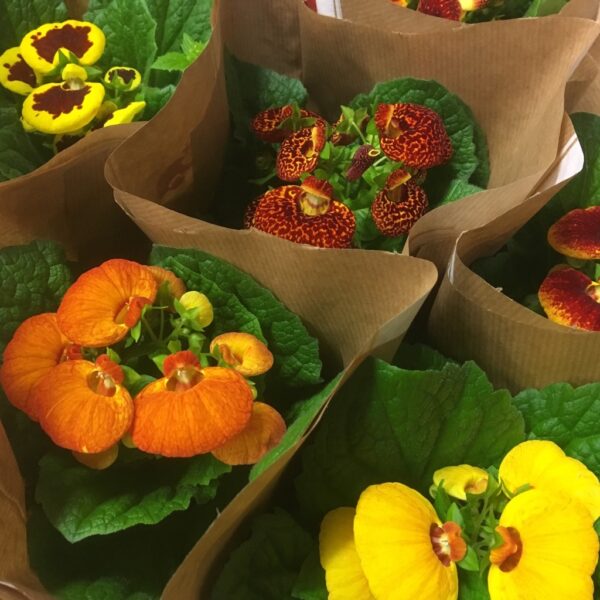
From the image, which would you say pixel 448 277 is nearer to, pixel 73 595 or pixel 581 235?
pixel 581 235

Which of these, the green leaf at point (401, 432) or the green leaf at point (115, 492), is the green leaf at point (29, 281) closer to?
the green leaf at point (115, 492)

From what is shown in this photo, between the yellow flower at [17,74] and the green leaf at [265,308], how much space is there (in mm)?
231

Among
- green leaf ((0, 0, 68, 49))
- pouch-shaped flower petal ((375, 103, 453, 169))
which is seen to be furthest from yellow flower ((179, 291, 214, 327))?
green leaf ((0, 0, 68, 49))

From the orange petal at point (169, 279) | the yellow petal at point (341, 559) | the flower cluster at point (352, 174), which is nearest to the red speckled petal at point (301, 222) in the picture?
the flower cluster at point (352, 174)

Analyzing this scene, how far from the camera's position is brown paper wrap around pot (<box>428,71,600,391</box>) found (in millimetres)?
536

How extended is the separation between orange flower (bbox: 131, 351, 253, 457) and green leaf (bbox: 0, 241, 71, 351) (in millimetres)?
134

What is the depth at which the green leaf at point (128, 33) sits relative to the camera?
0.70 metres

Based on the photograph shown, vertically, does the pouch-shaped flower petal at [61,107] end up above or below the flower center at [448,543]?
above

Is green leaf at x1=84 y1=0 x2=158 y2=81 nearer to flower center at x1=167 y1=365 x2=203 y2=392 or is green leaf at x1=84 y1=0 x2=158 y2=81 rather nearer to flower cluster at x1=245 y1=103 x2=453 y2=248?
flower cluster at x1=245 y1=103 x2=453 y2=248

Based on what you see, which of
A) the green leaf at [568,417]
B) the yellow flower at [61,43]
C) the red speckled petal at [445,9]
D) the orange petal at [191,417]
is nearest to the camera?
the orange petal at [191,417]

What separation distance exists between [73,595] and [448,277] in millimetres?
347

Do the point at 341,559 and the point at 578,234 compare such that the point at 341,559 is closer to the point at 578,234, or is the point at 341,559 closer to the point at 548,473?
the point at 548,473

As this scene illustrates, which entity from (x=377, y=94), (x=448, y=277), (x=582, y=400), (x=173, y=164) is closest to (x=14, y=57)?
(x=173, y=164)

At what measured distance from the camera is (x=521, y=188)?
22.7 inches
